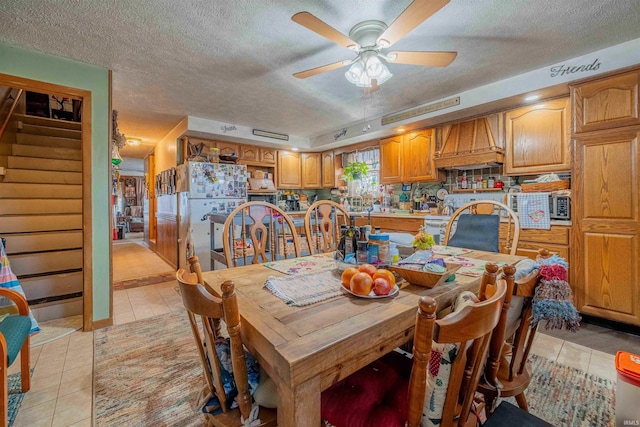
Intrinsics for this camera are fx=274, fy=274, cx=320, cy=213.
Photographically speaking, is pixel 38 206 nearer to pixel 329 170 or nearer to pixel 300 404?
pixel 300 404

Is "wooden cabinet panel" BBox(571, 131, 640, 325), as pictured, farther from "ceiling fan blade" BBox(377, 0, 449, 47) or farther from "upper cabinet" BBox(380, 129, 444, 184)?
"ceiling fan blade" BBox(377, 0, 449, 47)

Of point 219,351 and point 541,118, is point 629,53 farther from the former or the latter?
point 219,351

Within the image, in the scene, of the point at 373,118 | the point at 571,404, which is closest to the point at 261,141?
the point at 373,118

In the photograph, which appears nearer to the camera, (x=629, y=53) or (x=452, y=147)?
(x=629, y=53)

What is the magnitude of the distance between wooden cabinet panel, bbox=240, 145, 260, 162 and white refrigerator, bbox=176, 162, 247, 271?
598mm

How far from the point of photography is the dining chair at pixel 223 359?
726 millimetres

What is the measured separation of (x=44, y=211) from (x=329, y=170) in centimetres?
423

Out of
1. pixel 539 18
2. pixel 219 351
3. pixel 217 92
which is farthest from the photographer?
pixel 217 92

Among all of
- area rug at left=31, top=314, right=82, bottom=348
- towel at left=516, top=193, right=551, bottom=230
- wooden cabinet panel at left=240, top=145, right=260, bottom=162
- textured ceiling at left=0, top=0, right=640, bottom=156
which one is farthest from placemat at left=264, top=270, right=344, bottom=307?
wooden cabinet panel at left=240, top=145, right=260, bottom=162

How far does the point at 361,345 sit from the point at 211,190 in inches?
150

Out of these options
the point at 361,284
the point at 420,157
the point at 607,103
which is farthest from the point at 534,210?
the point at 361,284

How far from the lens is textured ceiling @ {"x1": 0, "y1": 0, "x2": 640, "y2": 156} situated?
1.84 meters

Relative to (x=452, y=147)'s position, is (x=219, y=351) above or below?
below

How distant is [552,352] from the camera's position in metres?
2.00
